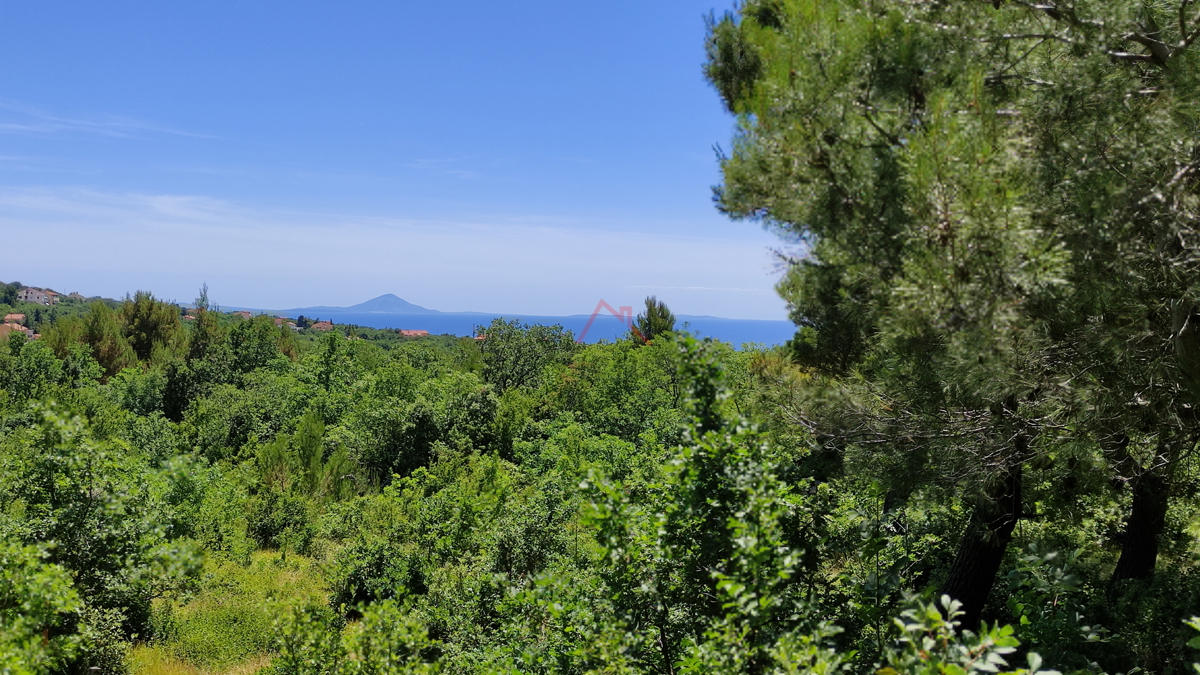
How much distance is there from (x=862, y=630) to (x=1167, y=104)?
3277 mm

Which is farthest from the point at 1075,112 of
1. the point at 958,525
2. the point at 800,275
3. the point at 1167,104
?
the point at 958,525

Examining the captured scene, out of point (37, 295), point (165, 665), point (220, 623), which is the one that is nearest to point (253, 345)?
point (220, 623)

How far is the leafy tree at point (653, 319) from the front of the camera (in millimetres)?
36375

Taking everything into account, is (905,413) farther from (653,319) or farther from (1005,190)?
(653,319)

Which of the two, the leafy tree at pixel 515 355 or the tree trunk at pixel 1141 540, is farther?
the leafy tree at pixel 515 355

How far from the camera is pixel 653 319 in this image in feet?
122

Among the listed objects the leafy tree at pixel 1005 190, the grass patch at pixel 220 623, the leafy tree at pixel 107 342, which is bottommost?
the grass patch at pixel 220 623

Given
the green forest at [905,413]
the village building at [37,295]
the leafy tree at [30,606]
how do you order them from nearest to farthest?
the green forest at [905,413], the leafy tree at [30,606], the village building at [37,295]

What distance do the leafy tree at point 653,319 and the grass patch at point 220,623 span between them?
2457 centimetres

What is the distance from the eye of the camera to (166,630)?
10031mm

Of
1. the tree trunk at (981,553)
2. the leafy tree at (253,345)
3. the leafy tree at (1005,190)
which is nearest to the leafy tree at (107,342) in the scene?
the leafy tree at (253,345)

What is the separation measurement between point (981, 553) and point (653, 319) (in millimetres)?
31785

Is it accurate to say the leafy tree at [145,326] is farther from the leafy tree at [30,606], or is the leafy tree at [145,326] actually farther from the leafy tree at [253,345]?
the leafy tree at [30,606]

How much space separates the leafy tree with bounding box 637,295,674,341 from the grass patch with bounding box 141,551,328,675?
80.6 ft
